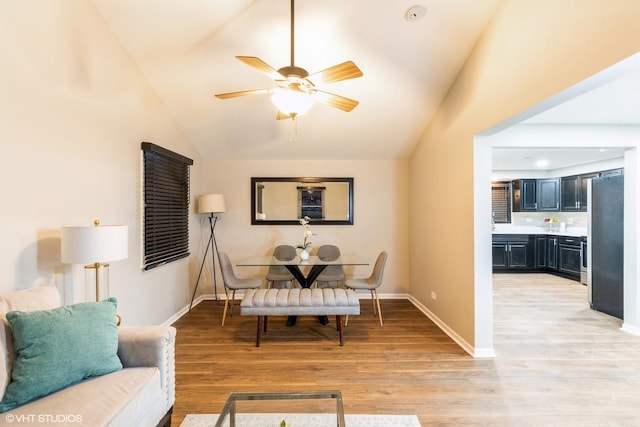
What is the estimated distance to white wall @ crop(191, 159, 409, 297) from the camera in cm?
445

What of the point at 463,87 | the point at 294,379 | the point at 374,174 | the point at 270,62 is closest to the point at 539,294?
the point at 374,174

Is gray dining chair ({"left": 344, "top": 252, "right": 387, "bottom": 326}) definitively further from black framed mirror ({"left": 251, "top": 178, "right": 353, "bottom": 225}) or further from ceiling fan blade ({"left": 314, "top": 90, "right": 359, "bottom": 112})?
ceiling fan blade ({"left": 314, "top": 90, "right": 359, "bottom": 112})

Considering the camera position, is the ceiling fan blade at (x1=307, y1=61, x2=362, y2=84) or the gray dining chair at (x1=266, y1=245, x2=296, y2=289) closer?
the ceiling fan blade at (x1=307, y1=61, x2=362, y2=84)

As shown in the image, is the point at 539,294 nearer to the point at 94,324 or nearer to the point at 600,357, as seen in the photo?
the point at 600,357

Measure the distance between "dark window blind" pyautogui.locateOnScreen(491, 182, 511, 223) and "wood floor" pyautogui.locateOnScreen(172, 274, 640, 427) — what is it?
3.40 meters

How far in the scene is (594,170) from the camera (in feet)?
17.5

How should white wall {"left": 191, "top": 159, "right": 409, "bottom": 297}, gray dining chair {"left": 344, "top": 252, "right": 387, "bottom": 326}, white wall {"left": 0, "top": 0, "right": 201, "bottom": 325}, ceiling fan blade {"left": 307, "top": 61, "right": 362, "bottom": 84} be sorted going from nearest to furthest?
white wall {"left": 0, "top": 0, "right": 201, "bottom": 325}, ceiling fan blade {"left": 307, "top": 61, "right": 362, "bottom": 84}, gray dining chair {"left": 344, "top": 252, "right": 387, "bottom": 326}, white wall {"left": 191, "top": 159, "right": 409, "bottom": 297}

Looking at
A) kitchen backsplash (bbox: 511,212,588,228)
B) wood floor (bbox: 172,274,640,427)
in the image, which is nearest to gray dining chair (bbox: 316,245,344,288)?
wood floor (bbox: 172,274,640,427)

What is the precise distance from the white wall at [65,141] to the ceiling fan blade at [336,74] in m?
1.76

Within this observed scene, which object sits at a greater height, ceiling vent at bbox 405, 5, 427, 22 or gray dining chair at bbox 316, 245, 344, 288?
ceiling vent at bbox 405, 5, 427, 22

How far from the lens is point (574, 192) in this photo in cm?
572

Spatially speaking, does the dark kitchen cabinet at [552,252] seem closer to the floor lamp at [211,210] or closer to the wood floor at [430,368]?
the wood floor at [430,368]

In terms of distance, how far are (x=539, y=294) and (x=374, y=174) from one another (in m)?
3.39

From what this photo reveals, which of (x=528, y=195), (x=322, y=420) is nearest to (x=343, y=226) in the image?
(x=322, y=420)
